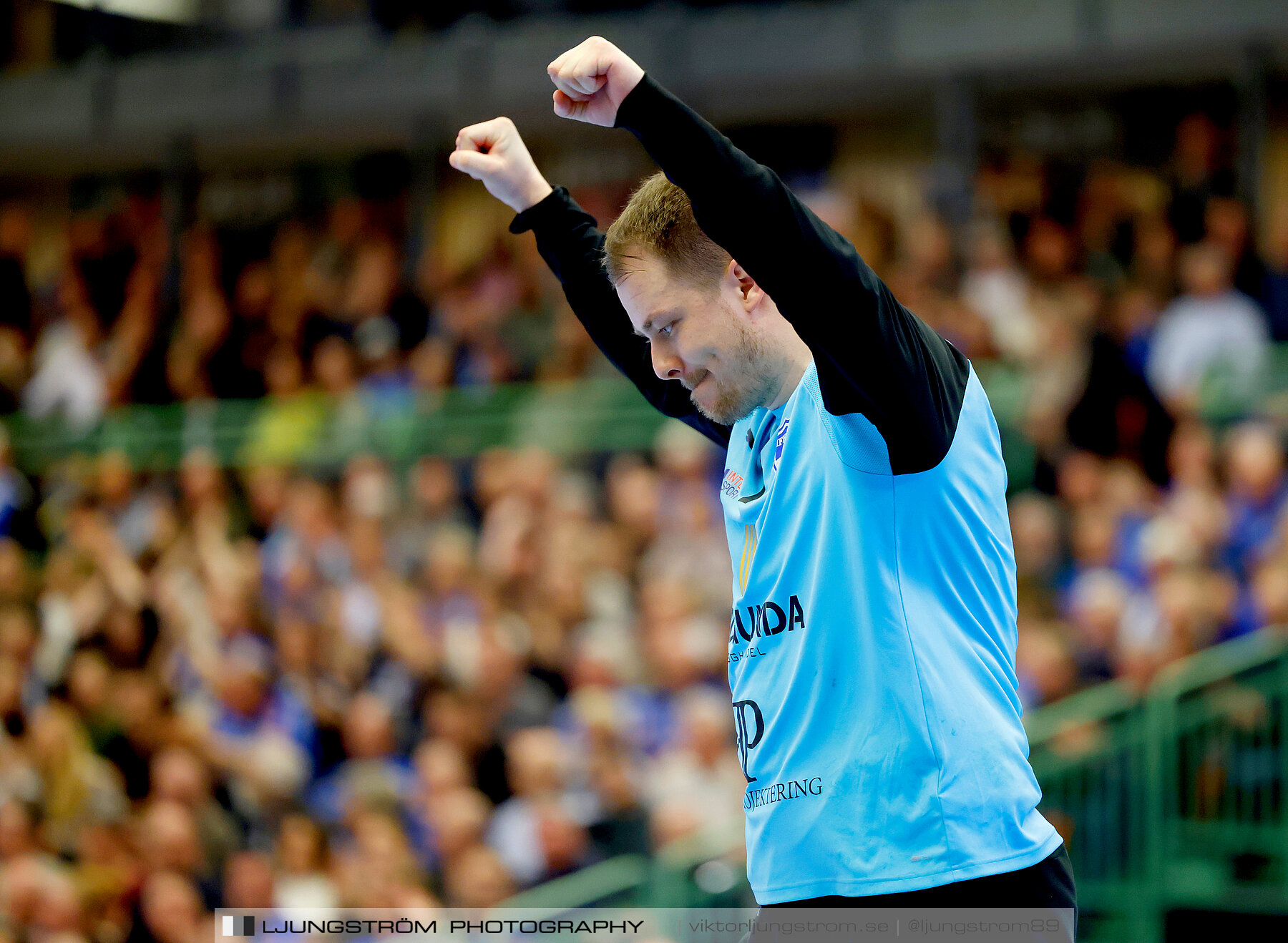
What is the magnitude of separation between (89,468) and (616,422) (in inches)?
167

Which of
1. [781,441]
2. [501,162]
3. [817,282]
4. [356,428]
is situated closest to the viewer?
[817,282]

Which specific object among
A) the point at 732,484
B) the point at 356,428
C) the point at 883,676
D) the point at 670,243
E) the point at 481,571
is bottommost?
the point at 481,571

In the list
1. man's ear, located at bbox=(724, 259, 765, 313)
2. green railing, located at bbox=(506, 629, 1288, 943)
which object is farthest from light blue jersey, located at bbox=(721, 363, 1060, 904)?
green railing, located at bbox=(506, 629, 1288, 943)

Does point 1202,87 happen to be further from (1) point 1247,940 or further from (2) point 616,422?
(1) point 1247,940

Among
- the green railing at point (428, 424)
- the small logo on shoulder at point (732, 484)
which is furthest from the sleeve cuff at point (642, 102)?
the green railing at point (428, 424)

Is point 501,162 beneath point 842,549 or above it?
above

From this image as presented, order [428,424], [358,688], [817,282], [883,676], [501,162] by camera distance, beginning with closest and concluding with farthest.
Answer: [817,282], [883,676], [501,162], [358,688], [428,424]

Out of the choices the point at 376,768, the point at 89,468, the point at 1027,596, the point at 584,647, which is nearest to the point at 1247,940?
the point at 1027,596

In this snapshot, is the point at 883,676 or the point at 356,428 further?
the point at 356,428

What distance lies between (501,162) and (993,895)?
69.5 inches

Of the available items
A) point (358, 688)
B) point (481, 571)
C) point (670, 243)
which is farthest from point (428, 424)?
point (670, 243)

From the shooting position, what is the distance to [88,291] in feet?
40.3

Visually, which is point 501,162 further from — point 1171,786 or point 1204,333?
point 1204,333

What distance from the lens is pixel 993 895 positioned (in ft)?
7.13
